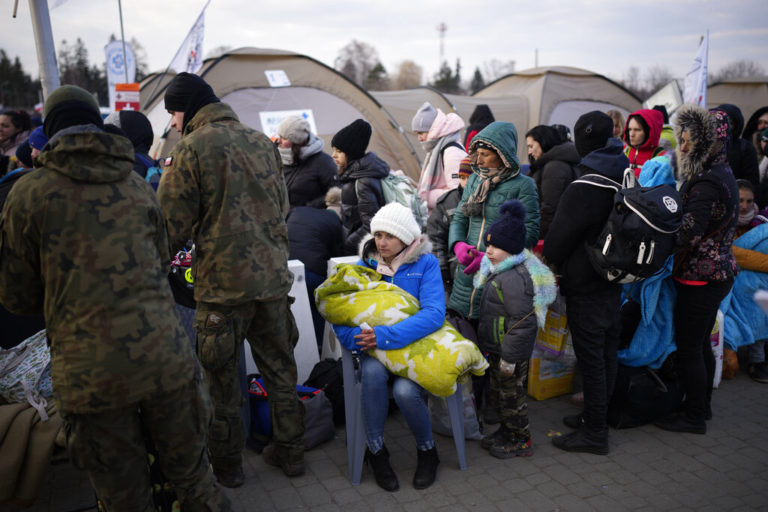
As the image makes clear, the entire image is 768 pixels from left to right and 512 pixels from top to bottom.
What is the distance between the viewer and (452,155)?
4977mm

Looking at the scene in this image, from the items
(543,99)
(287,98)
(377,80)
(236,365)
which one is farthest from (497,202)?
(377,80)

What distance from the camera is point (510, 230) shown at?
3258 mm

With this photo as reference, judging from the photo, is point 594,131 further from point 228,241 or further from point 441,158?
point 228,241

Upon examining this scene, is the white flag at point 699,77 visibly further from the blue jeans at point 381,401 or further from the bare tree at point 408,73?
the bare tree at point 408,73

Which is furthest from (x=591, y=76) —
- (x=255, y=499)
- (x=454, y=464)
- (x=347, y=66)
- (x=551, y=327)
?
(x=347, y=66)

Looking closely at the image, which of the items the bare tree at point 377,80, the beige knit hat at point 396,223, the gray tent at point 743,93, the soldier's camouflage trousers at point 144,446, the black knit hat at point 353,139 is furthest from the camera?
the bare tree at point 377,80

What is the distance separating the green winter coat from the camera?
3.69 metres

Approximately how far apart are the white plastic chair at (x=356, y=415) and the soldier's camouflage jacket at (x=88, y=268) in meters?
1.29

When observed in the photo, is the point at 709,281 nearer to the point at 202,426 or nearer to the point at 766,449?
the point at 766,449

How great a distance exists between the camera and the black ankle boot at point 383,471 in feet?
10.0

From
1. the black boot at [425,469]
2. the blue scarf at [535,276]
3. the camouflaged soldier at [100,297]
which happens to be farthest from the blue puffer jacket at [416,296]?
the camouflaged soldier at [100,297]

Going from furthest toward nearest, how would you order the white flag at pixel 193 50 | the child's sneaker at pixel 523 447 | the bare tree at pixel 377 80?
the bare tree at pixel 377 80 → the white flag at pixel 193 50 → the child's sneaker at pixel 523 447

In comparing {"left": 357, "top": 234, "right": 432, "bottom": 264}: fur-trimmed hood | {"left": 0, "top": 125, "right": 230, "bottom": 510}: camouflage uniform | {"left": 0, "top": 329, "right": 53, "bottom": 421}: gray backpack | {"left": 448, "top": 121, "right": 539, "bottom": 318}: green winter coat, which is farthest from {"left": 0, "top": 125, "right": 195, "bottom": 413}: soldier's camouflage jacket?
{"left": 448, "top": 121, "right": 539, "bottom": 318}: green winter coat

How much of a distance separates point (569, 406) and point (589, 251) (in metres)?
1.36
